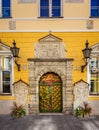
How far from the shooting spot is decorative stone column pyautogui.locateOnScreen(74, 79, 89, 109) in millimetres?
11539

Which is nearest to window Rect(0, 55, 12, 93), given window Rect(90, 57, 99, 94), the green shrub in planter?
the green shrub in planter

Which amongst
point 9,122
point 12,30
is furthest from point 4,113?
point 12,30

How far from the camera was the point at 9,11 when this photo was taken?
11719 mm

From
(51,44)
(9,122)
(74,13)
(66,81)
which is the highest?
(74,13)

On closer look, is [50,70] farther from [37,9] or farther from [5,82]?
[37,9]

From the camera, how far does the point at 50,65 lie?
11602 millimetres

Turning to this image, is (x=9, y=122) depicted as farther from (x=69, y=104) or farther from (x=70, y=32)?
(x=70, y=32)

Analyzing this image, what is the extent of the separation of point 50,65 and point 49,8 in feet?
9.79

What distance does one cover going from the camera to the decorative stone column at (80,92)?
11539 mm

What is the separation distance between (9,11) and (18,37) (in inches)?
57.8

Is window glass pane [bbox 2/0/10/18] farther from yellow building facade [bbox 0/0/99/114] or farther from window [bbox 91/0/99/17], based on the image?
window [bbox 91/0/99/17]

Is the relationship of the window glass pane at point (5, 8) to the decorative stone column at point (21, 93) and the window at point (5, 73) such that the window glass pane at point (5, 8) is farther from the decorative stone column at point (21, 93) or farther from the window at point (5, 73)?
the decorative stone column at point (21, 93)

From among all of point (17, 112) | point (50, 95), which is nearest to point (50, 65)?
point (50, 95)

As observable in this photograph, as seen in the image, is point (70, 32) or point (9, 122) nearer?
point (9, 122)
